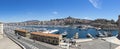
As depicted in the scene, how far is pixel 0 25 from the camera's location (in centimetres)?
9275

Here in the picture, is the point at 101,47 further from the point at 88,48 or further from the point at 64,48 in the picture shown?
the point at 64,48

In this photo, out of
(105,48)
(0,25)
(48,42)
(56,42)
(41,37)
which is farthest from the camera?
(0,25)

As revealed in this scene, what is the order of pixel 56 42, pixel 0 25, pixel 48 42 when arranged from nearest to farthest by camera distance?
pixel 56 42
pixel 48 42
pixel 0 25

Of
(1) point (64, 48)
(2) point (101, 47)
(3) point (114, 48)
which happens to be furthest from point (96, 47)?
(1) point (64, 48)

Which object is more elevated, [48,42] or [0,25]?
[0,25]

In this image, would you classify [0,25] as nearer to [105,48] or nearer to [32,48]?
[32,48]

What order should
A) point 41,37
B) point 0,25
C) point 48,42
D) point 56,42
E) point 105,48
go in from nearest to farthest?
point 105,48 < point 56,42 < point 48,42 < point 41,37 < point 0,25

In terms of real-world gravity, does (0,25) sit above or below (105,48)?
above

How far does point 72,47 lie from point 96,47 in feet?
24.6

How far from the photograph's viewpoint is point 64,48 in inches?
1902

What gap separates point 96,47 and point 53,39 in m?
13.5

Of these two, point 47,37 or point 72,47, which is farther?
point 47,37

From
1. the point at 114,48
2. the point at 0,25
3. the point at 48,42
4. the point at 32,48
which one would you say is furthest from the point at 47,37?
the point at 0,25

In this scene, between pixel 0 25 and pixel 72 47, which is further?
pixel 0 25
